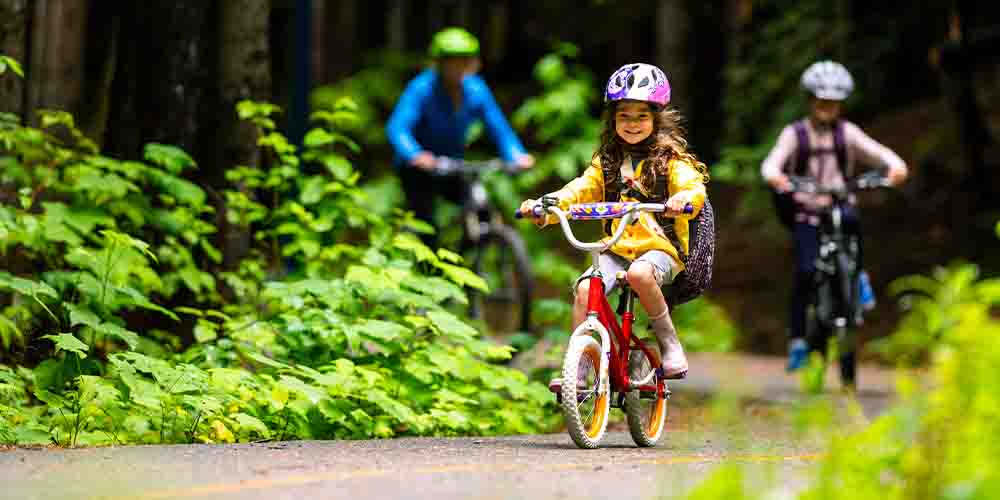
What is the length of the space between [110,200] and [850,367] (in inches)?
202

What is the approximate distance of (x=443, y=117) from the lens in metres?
11.6

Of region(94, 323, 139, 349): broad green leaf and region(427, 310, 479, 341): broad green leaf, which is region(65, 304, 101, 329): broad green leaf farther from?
region(427, 310, 479, 341): broad green leaf

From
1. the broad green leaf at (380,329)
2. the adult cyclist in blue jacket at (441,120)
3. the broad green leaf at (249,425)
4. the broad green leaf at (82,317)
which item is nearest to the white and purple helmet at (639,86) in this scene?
the broad green leaf at (380,329)

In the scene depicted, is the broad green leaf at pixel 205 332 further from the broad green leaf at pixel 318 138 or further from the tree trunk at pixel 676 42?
the tree trunk at pixel 676 42

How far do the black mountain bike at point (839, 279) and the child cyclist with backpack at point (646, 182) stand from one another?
13.3 ft

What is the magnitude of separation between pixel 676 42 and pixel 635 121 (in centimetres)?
1736

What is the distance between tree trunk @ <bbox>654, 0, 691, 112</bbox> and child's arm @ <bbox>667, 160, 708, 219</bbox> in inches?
674

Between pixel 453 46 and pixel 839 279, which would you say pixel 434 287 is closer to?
pixel 453 46

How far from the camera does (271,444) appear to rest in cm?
685

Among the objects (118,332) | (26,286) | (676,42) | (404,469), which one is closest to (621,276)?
(404,469)

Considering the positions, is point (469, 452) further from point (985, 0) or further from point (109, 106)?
point (985, 0)

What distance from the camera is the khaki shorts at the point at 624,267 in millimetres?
7242

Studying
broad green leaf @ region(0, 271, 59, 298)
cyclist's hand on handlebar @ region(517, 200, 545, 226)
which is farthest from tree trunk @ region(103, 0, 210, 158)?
cyclist's hand on handlebar @ region(517, 200, 545, 226)

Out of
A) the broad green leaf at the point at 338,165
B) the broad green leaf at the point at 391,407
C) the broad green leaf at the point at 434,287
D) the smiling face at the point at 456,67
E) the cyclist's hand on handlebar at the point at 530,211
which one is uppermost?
the smiling face at the point at 456,67
